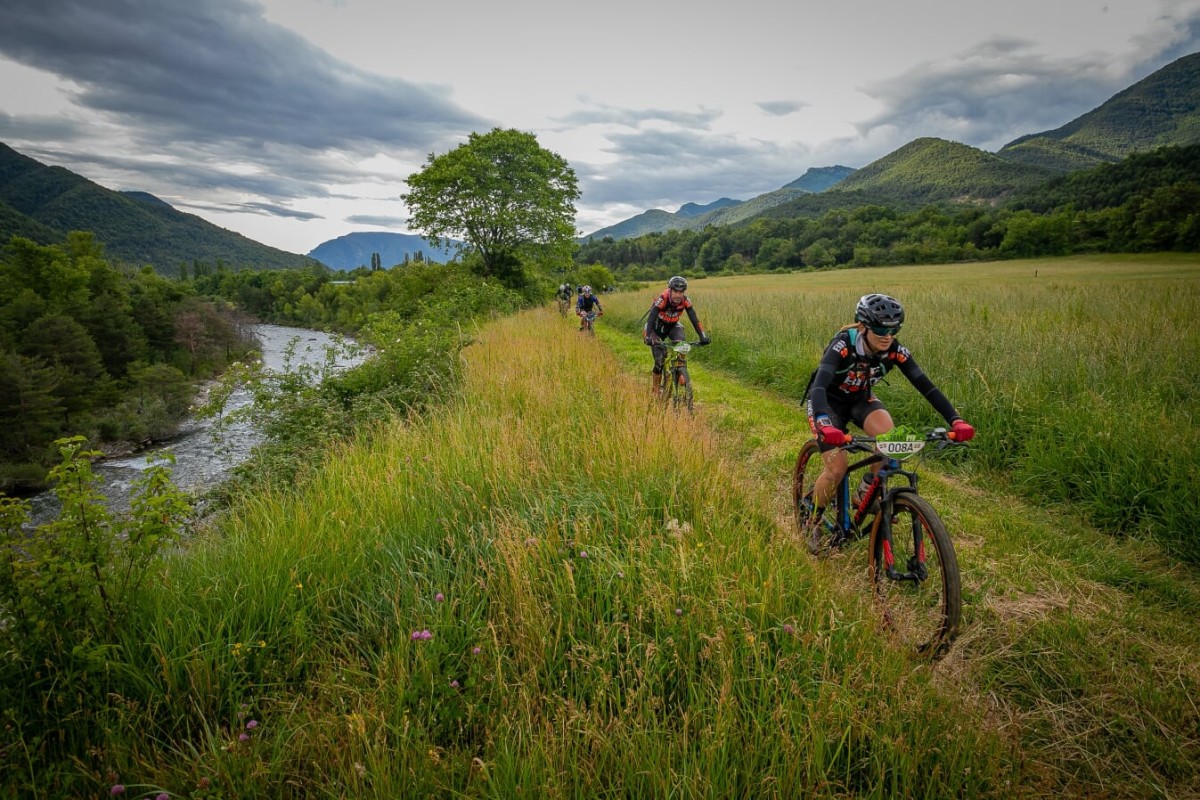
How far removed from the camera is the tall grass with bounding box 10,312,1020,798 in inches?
71.8

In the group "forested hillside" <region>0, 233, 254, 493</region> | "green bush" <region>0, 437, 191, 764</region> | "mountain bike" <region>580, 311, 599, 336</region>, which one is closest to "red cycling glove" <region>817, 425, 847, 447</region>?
"green bush" <region>0, 437, 191, 764</region>

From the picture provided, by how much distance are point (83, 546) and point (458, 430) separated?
2.99 meters

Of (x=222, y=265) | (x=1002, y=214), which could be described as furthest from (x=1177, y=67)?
(x=222, y=265)

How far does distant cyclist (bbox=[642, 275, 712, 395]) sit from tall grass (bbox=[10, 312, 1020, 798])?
A: 15.8 feet

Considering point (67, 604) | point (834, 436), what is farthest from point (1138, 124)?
point (67, 604)

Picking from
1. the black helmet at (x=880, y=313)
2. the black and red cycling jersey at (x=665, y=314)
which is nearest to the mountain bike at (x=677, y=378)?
the black and red cycling jersey at (x=665, y=314)

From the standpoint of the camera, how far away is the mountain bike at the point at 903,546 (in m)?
2.93

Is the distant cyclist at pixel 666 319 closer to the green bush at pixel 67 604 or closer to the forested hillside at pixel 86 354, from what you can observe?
the green bush at pixel 67 604

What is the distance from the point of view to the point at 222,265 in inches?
4717

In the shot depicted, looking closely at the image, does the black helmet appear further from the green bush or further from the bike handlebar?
the green bush

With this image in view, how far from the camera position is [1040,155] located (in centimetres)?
15338

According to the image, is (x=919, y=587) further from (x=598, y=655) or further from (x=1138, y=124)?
(x=1138, y=124)

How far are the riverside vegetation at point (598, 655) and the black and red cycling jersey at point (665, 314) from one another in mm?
4062

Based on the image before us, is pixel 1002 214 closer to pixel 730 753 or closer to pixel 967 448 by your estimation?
pixel 967 448
